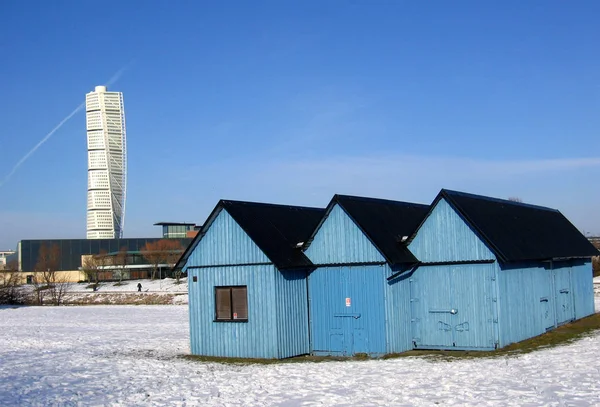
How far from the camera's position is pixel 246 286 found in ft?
73.8

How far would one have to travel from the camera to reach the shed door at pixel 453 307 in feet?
69.4

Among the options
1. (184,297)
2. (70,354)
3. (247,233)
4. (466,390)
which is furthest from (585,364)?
(184,297)

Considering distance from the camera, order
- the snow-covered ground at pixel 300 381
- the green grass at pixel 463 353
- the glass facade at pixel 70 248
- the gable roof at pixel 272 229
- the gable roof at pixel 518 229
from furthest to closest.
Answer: the glass facade at pixel 70 248 < the gable roof at pixel 272 229 < the gable roof at pixel 518 229 < the green grass at pixel 463 353 < the snow-covered ground at pixel 300 381

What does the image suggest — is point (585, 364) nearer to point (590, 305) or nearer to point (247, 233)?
point (247, 233)

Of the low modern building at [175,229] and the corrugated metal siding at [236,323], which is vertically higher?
the low modern building at [175,229]

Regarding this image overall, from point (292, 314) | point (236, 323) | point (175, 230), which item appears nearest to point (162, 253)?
point (175, 230)

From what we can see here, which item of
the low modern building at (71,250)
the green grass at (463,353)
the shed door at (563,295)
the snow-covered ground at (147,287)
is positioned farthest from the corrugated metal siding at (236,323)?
the low modern building at (71,250)

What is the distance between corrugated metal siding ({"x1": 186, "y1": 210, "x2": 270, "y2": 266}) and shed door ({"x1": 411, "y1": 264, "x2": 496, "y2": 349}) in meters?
5.29

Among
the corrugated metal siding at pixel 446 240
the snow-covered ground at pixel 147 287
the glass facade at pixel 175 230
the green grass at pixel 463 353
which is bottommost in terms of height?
the snow-covered ground at pixel 147 287

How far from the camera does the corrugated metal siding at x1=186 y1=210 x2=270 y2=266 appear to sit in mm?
22391

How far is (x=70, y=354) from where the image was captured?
83.8ft

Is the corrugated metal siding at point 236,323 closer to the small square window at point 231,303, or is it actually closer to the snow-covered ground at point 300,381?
the small square window at point 231,303

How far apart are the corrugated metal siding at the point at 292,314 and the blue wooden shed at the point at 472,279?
358 centimetres

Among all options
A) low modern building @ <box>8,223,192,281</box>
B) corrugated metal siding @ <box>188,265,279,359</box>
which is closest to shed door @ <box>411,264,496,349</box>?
corrugated metal siding @ <box>188,265,279,359</box>
